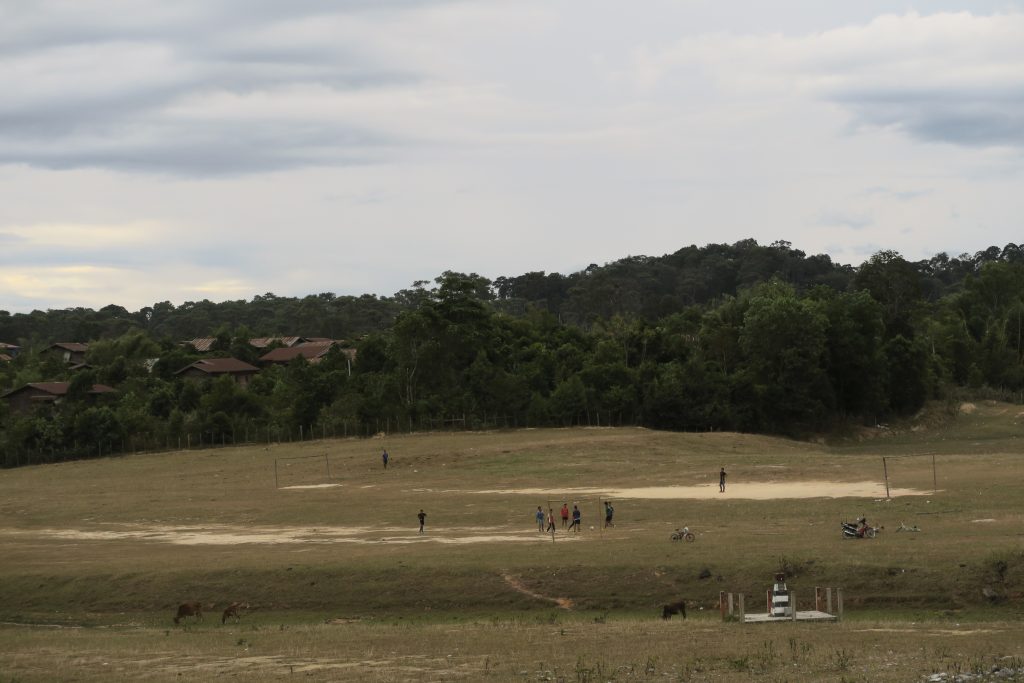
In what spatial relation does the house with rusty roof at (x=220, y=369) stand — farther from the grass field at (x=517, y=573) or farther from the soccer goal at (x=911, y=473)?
the soccer goal at (x=911, y=473)

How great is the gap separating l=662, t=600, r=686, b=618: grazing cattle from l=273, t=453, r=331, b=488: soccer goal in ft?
151

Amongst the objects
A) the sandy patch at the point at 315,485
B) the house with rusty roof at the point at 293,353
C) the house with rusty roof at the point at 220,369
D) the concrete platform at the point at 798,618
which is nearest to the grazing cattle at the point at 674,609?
the concrete platform at the point at 798,618

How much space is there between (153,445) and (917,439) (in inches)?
2755

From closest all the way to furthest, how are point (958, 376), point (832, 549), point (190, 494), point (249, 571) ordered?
point (832, 549) < point (249, 571) < point (190, 494) < point (958, 376)

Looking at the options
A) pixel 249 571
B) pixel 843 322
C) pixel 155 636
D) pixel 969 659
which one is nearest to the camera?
pixel 969 659

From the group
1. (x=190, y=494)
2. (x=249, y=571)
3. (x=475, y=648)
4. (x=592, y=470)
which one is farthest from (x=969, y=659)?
(x=190, y=494)

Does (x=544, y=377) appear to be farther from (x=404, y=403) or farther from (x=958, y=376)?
(x=958, y=376)

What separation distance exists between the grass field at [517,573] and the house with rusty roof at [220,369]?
7173cm

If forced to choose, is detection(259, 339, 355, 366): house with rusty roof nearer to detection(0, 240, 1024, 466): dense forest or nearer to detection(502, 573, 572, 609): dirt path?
detection(0, 240, 1024, 466): dense forest

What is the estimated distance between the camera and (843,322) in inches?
4619

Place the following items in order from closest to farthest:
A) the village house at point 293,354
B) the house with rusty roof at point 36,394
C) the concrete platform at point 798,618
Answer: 1. the concrete platform at point 798,618
2. the house with rusty roof at point 36,394
3. the village house at point 293,354

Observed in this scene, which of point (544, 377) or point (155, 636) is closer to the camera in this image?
point (155, 636)

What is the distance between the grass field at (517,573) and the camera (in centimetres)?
3081

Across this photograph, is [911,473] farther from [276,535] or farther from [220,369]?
[220,369]
